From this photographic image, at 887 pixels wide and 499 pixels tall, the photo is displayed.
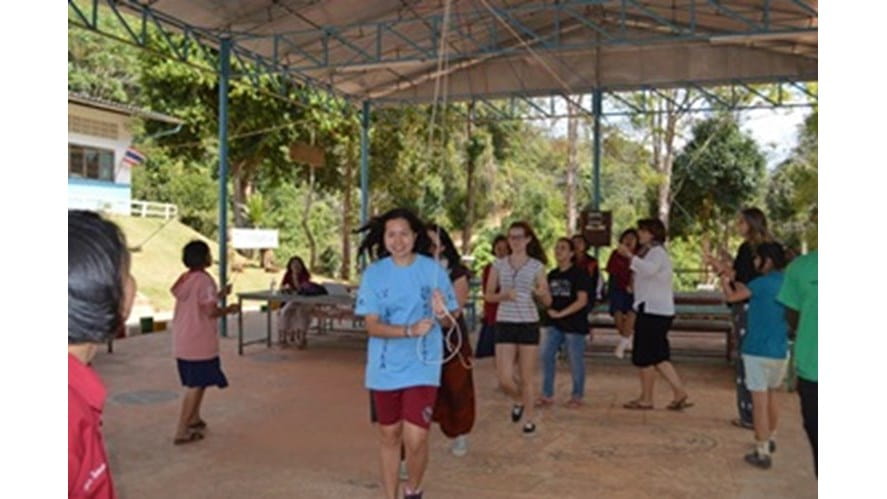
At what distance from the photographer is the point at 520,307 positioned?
16.8ft

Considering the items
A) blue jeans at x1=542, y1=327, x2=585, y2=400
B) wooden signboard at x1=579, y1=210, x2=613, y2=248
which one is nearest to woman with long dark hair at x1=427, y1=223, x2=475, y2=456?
blue jeans at x1=542, y1=327, x2=585, y2=400

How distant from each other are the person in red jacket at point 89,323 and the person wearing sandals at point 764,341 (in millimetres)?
3847

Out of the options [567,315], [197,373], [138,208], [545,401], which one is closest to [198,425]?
[197,373]

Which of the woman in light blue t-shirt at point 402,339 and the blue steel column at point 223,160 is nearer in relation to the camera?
the woman in light blue t-shirt at point 402,339

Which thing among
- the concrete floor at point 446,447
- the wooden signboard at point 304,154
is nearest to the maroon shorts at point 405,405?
the concrete floor at point 446,447

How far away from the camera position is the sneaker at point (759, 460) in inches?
178

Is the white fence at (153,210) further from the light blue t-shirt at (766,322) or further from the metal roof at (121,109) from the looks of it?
the light blue t-shirt at (766,322)

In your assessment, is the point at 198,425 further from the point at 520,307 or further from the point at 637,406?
the point at 637,406

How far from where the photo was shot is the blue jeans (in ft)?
19.7

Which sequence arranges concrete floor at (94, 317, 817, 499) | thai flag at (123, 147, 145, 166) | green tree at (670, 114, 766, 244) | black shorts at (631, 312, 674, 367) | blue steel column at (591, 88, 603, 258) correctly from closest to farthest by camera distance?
concrete floor at (94, 317, 817, 499) → black shorts at (631, 312, 674, 367) → blue steel column at (591, 88, 603, 258) → green tree at (670, 114, 766, 244) → thai flag at (123, 147, 145, 166)

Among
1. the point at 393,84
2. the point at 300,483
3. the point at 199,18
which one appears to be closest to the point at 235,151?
the point at 393,84

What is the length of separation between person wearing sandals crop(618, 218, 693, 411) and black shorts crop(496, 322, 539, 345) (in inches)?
41.2

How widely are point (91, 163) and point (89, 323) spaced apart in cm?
2395

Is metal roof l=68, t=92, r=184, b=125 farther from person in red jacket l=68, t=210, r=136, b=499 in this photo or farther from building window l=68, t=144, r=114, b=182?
person in red jacket l=68, t=210, r=136, b=499
